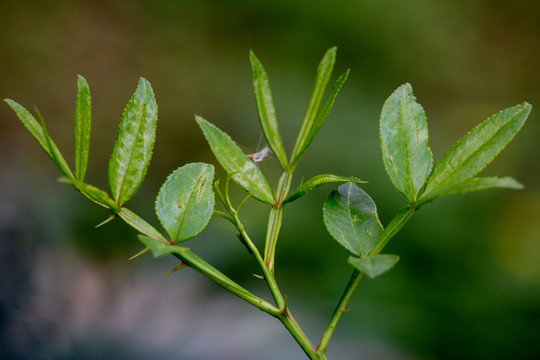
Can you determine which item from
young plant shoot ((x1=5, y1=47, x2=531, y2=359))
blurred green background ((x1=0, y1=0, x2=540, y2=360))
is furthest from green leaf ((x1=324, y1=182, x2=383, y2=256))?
blurred green background ((x1=0, y1=0, x2=540, y2=360))

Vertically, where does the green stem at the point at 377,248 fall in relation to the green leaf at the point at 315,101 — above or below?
below

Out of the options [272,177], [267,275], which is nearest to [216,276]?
[267,275]

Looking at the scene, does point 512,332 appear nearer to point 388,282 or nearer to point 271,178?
point 388,282

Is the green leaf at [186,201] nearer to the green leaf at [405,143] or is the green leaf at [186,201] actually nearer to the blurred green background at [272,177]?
the green leaf at [405,143]

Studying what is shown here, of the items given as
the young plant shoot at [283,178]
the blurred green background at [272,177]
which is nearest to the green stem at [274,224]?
the young plant shoot at [283,178]

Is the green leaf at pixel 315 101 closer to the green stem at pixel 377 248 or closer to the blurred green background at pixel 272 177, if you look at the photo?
the green stem at pixel 377 248

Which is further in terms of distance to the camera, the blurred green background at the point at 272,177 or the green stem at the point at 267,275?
the blurred green background at the point at 272,177

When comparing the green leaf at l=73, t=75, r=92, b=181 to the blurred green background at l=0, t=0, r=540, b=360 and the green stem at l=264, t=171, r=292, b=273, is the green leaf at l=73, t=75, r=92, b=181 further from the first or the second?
the blurred green background at l=0, t=0, r=540, b=360

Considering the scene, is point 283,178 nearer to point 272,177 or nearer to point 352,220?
point 352,220
